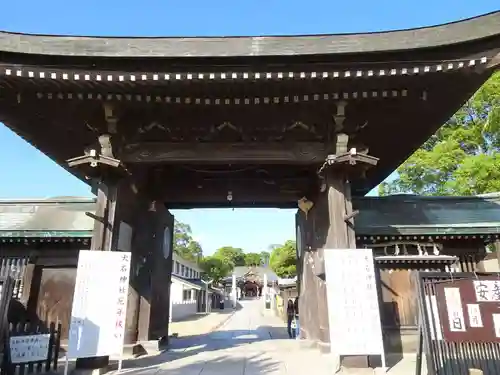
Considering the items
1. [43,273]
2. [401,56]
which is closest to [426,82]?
[401,56]

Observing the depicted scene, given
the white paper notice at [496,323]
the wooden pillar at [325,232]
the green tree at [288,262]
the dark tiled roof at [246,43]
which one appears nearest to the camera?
the white paper notice at [496,323]

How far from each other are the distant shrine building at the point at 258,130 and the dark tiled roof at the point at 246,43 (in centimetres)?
2

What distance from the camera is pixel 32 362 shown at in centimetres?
653

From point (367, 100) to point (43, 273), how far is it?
27.2ft

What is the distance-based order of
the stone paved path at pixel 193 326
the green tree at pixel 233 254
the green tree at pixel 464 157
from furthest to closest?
the green tree at pixel 233 254 < the stone paved path at pixel 193 326 < the green tree at pixel 464 157

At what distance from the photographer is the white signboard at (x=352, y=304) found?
258 inches

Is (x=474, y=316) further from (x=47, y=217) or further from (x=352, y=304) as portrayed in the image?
(x=47, y=217)

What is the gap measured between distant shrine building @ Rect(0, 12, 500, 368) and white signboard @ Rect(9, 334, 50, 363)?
2.02 metres

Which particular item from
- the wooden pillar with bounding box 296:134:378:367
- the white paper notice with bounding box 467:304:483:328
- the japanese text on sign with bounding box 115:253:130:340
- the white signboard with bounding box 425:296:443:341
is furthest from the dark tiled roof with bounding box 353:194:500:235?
the japanese text on sign with bounding box 115:253:130:340

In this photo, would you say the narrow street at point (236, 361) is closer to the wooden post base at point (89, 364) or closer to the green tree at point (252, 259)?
the wooden post base at point (89, 364)

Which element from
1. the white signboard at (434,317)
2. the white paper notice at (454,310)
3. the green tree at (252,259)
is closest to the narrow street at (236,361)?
the white signboard at (434,317)

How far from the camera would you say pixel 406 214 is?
988 centimetres

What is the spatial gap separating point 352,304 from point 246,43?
16.2 ft

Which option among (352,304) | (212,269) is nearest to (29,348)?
(352,304)
